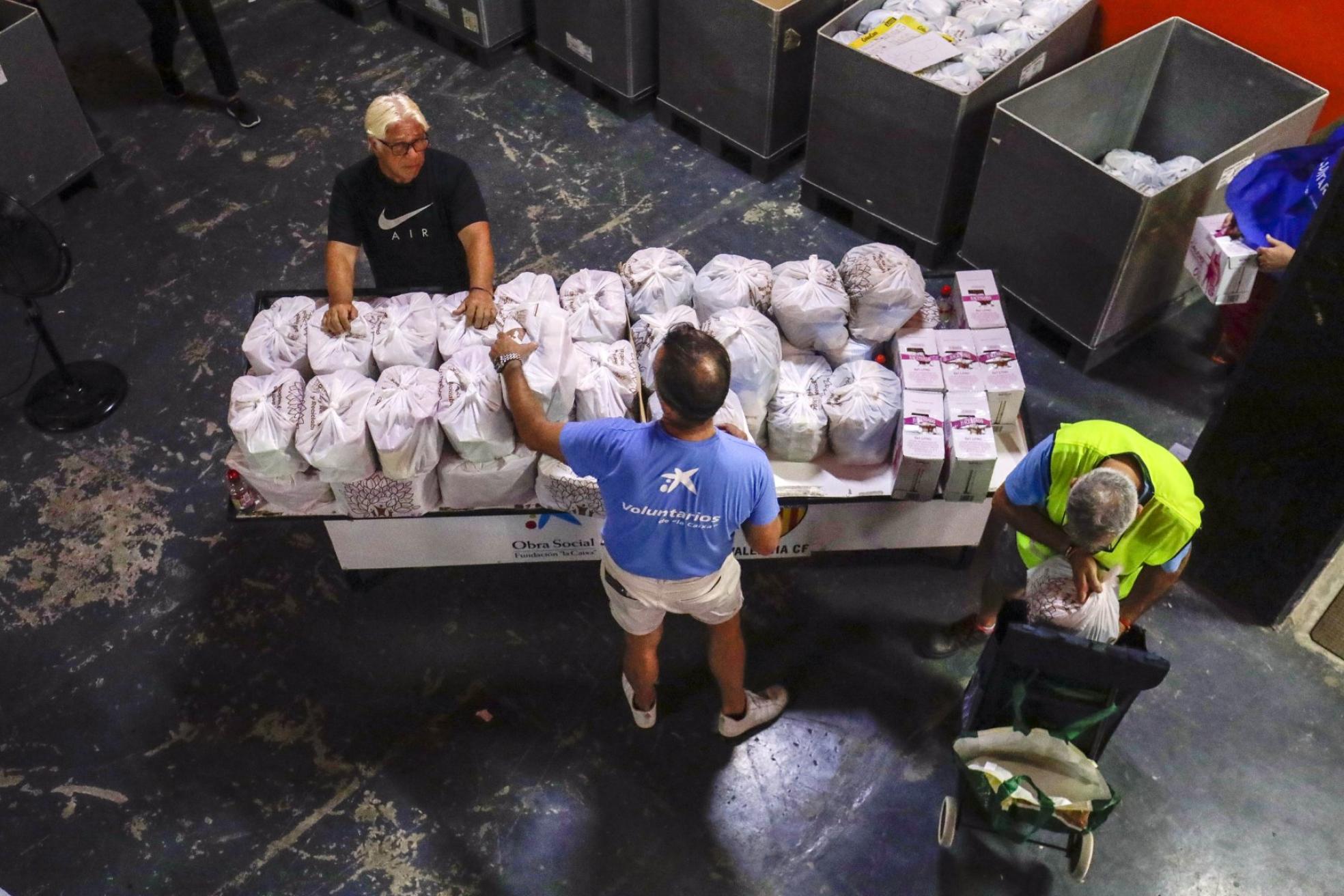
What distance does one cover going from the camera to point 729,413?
11.6 feet

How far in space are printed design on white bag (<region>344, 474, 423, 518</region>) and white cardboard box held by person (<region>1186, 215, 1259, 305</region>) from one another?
129 inches

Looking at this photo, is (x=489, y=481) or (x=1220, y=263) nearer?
(x=489, y=481)

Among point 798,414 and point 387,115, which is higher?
point 387,115

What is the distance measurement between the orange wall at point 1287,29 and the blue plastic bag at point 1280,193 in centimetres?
78

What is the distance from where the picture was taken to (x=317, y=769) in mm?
3721

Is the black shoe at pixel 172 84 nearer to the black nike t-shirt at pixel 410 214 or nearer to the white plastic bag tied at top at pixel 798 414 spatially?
the black nike t-shirt at pixel 410 214

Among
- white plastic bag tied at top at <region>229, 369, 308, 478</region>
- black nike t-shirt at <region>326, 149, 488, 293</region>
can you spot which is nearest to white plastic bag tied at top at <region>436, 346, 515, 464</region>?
white plastic bag tied at top at <region>229, 369, 308, 478</region>

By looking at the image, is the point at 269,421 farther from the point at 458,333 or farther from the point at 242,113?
the point at 242,113

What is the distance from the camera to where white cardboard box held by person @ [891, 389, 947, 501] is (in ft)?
11.9

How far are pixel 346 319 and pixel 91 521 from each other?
5.40 ft

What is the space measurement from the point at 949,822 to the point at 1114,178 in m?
2.65

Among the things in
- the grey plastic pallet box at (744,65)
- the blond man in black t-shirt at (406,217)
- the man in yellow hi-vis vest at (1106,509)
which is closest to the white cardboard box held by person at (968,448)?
the man in yellow hi-vis vest at (1106,509)

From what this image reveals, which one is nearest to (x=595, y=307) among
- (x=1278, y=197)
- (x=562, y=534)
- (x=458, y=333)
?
(x=458, y=333)

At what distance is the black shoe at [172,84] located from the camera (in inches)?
257
